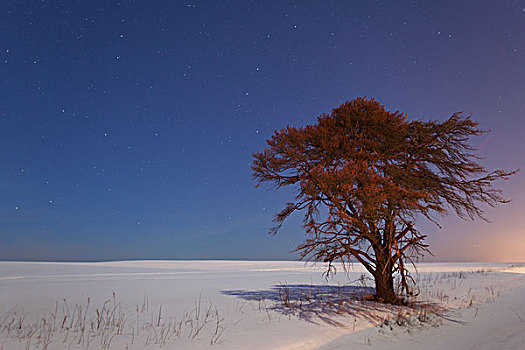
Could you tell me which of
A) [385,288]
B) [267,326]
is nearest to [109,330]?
[267,326]

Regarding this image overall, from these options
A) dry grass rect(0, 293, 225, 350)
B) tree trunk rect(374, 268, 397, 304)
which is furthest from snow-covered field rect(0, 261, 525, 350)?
tree trunk rect(374, 268, 397, 304)

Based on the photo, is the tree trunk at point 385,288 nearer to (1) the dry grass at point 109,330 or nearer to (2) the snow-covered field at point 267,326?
(2) the snow-covered field at point 267,326

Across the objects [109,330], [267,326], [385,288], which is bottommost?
[267,326]

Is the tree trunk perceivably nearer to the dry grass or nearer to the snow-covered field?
the snow-covered field

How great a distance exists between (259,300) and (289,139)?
654 cm

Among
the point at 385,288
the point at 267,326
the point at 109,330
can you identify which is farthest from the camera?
the point at 385,288

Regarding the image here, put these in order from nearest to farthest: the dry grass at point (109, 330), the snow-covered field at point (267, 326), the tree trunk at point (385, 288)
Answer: the dry grass at point (109, 330) < the snow-covered field at point (267, 326) < the tree trunk at point (385, 288)

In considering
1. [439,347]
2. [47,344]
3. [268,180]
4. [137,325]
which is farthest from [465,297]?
[47,344]

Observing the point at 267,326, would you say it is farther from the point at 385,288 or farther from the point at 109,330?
the point at 385,288

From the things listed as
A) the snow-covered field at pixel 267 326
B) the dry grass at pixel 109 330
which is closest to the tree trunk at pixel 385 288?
the snow-covered field at pixel 267 326

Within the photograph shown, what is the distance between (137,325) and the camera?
9195 millimetres

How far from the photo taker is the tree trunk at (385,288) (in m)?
12.7

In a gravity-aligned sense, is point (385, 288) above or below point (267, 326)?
above

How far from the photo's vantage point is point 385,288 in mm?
12781
